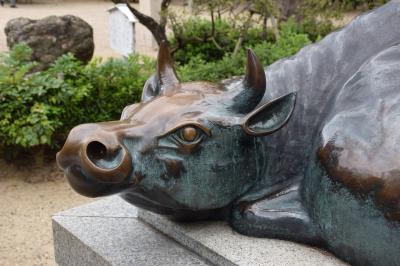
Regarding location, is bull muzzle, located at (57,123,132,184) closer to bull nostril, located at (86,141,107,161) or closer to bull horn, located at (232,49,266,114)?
bull nostril, located at (86,141,107,161)

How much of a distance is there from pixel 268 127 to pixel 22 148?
13.3 ft

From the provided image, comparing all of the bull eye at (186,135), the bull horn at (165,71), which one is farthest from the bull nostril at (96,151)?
the bull horn at (165,71)

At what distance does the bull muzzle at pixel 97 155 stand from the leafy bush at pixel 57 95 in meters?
3.24

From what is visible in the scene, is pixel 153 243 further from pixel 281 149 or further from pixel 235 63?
pixel 235 63

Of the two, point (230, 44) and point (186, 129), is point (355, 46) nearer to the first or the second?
point (186, 129)

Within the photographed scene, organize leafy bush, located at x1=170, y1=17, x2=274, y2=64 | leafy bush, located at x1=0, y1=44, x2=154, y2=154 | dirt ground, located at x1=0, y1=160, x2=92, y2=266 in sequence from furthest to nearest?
leafy bush, located at x1=170, y1=17, x2=274, y2=64 → leafy bush, located at x1=0, y1=44, x2=154, y2=154 → dirt ground, located at x1=0, y1=160, x2=92, y2=266

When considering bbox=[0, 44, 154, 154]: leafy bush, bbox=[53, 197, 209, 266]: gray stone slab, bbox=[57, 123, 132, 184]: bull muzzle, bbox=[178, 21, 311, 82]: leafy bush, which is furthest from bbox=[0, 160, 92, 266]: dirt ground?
bbox=[57, 123, 132, 184]: bull muzzle

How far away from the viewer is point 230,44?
8.32 metres

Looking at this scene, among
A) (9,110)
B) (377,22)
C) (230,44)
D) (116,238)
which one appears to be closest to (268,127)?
(377,22)

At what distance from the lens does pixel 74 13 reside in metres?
18.0

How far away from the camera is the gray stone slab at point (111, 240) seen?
7.59ft

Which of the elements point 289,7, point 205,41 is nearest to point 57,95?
point 205,41

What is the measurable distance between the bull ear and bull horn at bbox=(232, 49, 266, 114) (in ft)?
0.30

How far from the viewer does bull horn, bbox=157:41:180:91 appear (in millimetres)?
2334
